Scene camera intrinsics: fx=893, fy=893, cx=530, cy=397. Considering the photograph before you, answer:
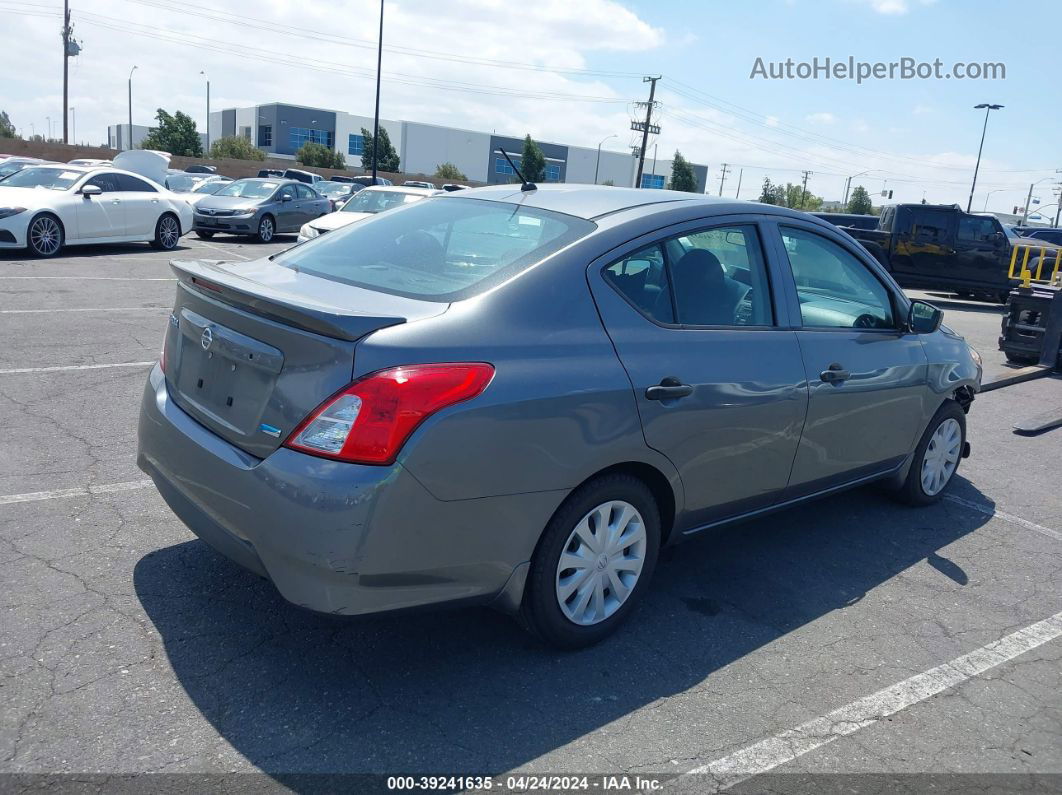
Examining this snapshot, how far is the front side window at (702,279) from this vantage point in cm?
350

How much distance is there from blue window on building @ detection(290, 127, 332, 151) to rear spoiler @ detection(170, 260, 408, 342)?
3650 inches

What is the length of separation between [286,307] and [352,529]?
76 cm

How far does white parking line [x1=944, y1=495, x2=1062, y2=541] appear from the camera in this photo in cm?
520

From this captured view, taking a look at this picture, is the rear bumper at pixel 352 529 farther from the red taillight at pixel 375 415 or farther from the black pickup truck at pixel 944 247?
the black pickup truck at pixel 944 247

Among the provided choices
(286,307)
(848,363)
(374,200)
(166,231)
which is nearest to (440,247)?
(286,307)

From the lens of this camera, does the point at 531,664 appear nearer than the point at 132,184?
Yes

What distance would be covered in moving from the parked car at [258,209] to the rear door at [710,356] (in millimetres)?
17533

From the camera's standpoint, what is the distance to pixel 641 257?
139 inches

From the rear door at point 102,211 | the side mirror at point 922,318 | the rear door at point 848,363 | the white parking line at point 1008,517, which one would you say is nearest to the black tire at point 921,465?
the rear door at point 848,363

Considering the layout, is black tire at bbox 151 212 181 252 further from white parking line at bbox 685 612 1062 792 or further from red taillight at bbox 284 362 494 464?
white parking line at bbox 685 612 1062 792

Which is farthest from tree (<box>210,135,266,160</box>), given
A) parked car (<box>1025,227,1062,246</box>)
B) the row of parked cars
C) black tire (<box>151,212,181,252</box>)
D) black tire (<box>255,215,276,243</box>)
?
parked car (<box>1025,227,1062,246</box>)

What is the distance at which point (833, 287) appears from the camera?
4562 mm

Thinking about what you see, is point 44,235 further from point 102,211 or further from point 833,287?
point 833,287

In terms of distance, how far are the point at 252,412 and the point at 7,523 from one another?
1.86 m
